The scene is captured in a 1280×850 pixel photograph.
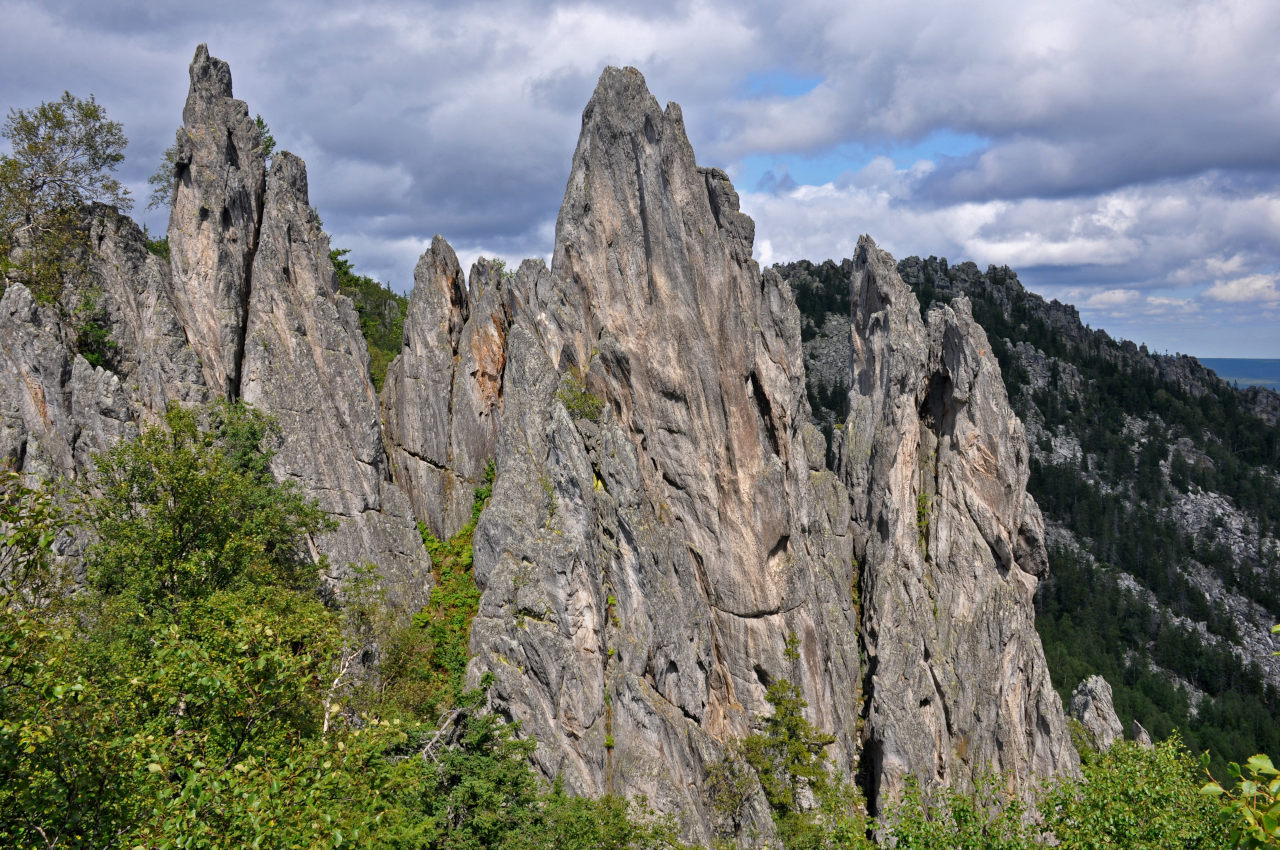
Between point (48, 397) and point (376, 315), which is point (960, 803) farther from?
point (376, 315)

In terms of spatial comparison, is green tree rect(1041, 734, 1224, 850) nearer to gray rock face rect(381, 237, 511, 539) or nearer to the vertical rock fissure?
gray rock face rect(381, 237, 511, 539)

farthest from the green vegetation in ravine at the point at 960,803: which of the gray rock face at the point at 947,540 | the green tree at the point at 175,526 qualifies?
the green tree at the point at 175,526

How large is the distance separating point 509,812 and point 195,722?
48.9ft

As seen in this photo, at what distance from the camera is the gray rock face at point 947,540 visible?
50125 mm

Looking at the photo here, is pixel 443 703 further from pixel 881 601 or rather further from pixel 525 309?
pixel 881 601

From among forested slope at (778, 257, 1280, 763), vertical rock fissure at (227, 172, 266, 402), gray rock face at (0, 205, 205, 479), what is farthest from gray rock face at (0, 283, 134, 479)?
forested slope at (778, 257, 1280, 763)

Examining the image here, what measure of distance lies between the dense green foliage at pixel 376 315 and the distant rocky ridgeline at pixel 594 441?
684 centimetres

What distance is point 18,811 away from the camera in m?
11.3

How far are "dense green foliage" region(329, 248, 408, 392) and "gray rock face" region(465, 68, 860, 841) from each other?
16.6 m

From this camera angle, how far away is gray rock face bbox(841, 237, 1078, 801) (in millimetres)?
50125

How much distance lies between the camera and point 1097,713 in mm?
67188

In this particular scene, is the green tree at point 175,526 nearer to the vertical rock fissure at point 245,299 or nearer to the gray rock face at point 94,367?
the gray rock face at point 94,367

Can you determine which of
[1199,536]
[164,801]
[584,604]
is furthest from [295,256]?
[1199,536]

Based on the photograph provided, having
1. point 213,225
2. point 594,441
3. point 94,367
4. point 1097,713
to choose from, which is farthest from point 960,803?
point 1097,713
